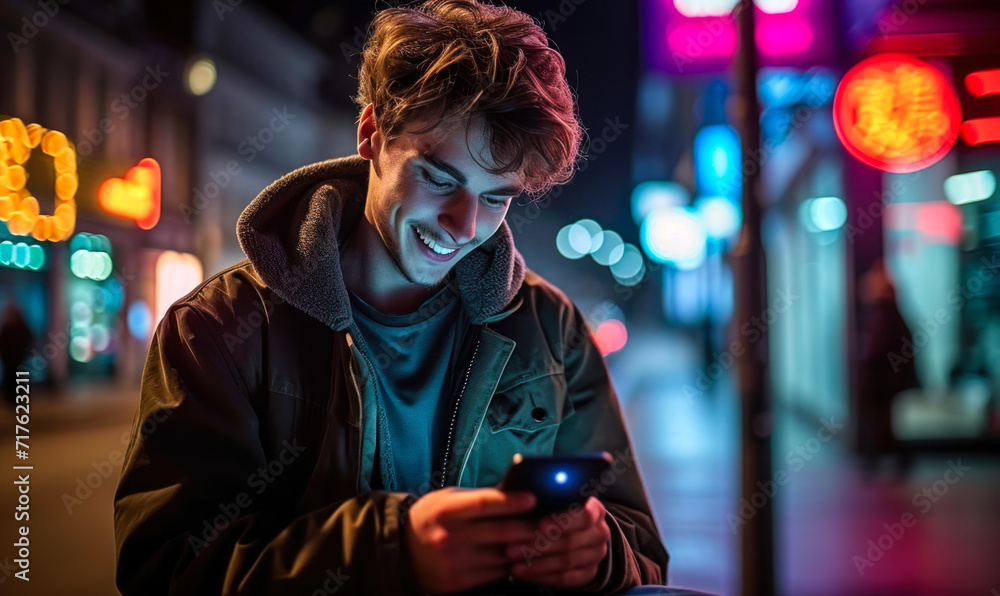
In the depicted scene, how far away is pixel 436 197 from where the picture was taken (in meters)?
1.64

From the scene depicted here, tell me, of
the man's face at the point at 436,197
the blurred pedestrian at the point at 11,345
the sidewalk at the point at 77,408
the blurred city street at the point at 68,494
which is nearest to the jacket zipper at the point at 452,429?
the man's face at the point at 436,197

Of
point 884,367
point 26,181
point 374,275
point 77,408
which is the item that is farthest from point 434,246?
point 77,408

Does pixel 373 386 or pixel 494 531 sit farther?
pixel 373 386

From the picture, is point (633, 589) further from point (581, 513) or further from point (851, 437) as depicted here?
point (851, 437)

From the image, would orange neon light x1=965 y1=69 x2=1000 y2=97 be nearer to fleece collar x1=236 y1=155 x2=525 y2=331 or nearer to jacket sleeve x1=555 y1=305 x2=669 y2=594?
jacket sleeve x1=555 y1=305 x2=669 y2=594

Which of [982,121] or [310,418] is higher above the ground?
[982,121]

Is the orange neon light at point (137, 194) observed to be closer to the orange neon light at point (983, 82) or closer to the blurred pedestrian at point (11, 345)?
the blurred pedestrian at point (11, 345)

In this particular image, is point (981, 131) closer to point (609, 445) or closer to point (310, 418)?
point (609, 445)

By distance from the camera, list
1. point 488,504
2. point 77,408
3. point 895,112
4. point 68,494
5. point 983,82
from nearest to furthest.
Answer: point 488,504
point 895,112
point 68,494
point 983,82
point 77,408

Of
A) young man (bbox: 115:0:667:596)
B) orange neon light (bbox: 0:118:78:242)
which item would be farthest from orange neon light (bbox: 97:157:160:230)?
young man (bbox: 115:0:667:596)

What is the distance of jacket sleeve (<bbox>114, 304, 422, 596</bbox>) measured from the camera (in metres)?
1.23

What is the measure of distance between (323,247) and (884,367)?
6991 mm

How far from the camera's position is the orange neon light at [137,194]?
14.6 m

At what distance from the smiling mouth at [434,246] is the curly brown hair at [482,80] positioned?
225 millimetres
